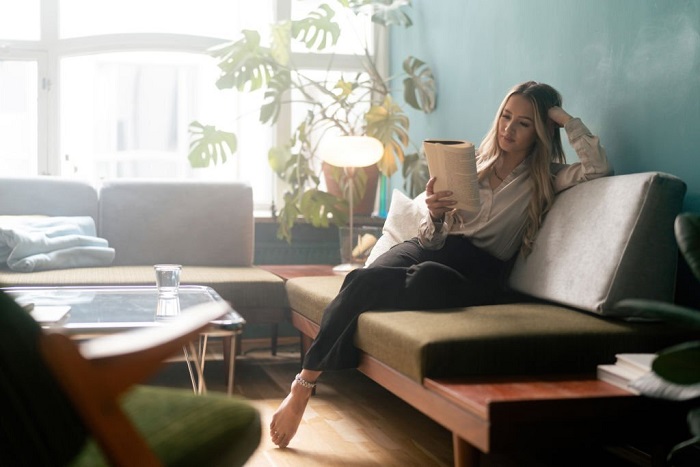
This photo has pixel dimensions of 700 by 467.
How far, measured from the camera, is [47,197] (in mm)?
4312

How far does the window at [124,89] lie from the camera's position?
488 centimetres

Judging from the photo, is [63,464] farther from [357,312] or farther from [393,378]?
[357,312]

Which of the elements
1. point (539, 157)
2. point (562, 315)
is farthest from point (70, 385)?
point (539, 157)

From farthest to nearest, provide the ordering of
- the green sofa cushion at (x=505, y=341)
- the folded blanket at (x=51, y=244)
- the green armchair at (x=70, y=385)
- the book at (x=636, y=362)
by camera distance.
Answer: the folded blanket at (x=51, y=244) < the green sofa cushion at (x=505, y=341) < the book at (x=636, y=362) < the green armchair at (x=70, y=385)

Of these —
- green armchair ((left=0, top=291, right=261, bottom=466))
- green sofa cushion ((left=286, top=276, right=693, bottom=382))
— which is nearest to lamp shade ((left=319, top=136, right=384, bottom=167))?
green sofa cushion ((left=286, top=276, right=693, bottom=382))

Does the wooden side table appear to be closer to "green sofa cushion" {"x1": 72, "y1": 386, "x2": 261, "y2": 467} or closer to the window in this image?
"green sofa cushion" {"x1": 72, "y1": 386, "x2": 261, "y2": 467}

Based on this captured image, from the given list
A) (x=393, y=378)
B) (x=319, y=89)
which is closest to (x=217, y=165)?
(x=319, y=89)

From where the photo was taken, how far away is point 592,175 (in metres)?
2.88

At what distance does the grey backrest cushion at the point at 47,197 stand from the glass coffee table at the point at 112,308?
3.58 feet

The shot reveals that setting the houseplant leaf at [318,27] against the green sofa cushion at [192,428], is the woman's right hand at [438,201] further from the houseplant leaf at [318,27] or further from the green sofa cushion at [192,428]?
the houseplant leaf at [318,27]

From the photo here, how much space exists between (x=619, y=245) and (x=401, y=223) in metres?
1.23

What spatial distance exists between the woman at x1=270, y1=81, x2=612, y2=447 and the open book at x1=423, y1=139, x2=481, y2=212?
4 cm

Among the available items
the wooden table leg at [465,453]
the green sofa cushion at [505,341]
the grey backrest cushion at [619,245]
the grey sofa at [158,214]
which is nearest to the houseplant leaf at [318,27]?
the grey sofa at [158,214]

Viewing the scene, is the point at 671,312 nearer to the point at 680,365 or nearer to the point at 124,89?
the point at 680,365
